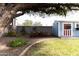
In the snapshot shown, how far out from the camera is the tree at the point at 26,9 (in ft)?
8.86

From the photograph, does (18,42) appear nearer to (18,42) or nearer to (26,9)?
(18,42)

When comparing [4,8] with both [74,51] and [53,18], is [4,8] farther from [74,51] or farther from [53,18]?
[74,51]

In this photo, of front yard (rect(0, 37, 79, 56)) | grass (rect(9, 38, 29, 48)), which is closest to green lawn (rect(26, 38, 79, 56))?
front yard (rect(0, 37, 79, 56))

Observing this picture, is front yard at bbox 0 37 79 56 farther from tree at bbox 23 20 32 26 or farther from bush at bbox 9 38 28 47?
tree at bbox 23 20 32 26

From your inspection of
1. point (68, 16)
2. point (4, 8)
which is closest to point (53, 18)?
point (68, 16)

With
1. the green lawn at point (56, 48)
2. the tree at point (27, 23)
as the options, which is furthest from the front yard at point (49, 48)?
the tree at point (27, 23)

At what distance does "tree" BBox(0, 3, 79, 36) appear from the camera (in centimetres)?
270

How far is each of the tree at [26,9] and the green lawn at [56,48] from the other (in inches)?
13.2

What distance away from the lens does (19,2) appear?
2.74 metres

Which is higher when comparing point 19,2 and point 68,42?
point 19,2

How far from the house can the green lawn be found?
61 mm

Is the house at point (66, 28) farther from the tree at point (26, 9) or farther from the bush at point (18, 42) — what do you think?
the bush at point (18, 42)

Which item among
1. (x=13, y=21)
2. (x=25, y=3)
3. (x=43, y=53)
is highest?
(x=25, y=3)

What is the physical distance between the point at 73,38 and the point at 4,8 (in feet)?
2.82
